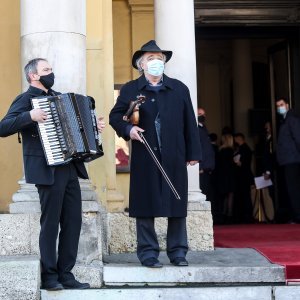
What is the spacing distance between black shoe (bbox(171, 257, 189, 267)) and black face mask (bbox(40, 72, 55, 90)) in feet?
6.13

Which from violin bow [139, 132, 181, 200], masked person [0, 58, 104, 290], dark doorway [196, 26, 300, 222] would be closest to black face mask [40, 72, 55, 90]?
masked person [0, 58, 104, 290]

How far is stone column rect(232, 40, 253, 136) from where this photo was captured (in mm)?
19703

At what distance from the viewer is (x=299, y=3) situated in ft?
49.2

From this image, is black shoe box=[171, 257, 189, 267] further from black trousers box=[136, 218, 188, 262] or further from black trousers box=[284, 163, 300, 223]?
black trousers box=[284, 163, 300, 223]

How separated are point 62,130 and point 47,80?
52 cm

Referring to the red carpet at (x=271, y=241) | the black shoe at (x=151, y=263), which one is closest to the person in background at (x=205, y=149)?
the red carpet at (x=271, y=241)

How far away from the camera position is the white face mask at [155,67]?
9.04 meters

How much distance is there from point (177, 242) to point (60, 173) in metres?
1.32

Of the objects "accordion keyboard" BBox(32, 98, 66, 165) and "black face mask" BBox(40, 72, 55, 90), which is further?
"black face mask" BBox(40, 72, 55, 90)

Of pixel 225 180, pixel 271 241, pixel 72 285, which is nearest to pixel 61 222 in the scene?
pixel 72 285

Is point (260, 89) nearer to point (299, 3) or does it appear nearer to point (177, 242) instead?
point (299, 3)

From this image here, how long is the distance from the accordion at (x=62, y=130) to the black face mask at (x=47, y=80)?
290mm

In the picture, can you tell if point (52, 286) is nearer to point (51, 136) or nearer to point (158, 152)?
point (51, 136)

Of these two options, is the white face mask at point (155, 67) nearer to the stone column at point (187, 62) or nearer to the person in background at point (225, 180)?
the stone column at point (187, 62)
